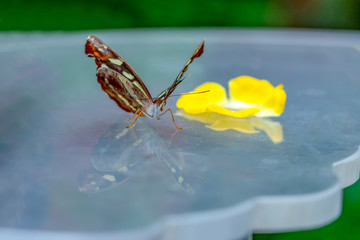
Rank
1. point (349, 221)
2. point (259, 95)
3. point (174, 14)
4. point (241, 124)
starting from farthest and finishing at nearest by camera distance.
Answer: point (174, 14), point (349, 221), point (259, 95), point (241, 124)

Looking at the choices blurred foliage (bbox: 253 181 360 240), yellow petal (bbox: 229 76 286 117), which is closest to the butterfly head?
yellow petal (bbox: 229 76 286 117)

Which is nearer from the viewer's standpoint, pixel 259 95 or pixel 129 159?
pixel 129 159

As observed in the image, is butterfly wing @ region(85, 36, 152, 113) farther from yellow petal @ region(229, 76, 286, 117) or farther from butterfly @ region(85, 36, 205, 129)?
yellow petal @ region(229, 76, 286, 117)

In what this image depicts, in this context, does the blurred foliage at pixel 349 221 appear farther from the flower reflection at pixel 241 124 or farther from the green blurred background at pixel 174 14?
the green blurred background at pixel 174 14

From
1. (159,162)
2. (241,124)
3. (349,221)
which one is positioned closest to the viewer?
(159,162)

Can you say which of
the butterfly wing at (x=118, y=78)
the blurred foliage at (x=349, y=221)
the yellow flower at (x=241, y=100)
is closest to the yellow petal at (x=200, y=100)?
the yellow flower at (x=241, y=100)

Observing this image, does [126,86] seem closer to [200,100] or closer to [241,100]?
[200,100]

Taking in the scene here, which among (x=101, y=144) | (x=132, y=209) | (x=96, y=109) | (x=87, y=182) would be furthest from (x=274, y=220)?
(x=96, y=109)

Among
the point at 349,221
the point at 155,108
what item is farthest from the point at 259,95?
the point at 349,221
